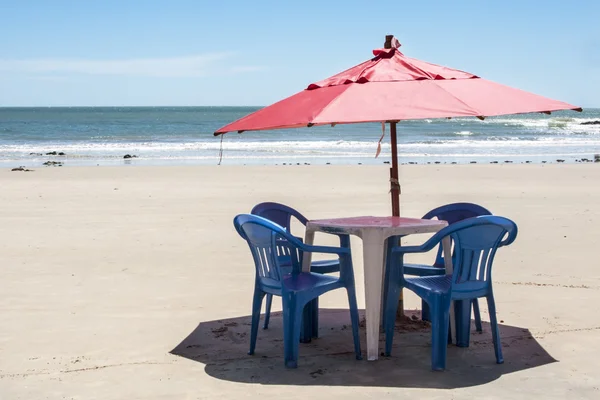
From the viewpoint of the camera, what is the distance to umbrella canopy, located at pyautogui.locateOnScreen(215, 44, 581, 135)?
14.8 feet

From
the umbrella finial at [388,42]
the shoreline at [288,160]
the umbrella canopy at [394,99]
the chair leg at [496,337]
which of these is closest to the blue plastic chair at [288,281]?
the umbrella canopy at [394,99]

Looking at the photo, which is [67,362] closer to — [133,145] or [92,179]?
[92,179]

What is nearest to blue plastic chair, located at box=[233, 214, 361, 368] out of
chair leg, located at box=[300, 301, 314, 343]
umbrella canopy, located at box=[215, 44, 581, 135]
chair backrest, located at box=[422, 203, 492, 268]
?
chair leg, located at box=[300, 301, 314, 343]

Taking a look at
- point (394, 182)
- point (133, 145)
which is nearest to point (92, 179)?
point (394, 182)

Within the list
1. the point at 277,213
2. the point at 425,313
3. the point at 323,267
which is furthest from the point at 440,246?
the point at 277,213

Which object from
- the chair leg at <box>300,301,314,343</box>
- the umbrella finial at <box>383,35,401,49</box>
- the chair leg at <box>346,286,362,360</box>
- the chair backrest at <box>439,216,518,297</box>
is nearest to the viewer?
the chair backrest at <box>439,216,518,297</box>

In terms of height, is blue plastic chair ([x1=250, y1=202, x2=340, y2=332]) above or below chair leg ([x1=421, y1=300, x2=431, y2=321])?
above

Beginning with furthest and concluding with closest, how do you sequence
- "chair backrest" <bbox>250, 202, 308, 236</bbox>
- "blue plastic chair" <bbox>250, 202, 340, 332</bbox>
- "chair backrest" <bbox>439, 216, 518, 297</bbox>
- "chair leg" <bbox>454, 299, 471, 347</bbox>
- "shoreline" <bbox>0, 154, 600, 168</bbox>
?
"shoreline" <bbox>0, 154, 600, 168</bbox> → "chair backrest" <bbox>250, 202, 308, 236</bbox> → "blue plastic chair" <bbox>250, 202, 340, 332</bbox> → "chair leg" <bbox>454, 299, 471, 347</bbox> → "chair backrest" <bbox>439, 216, 518, 297</bbox>

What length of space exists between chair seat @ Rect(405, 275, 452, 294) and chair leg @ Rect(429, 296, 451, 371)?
0.07 meters

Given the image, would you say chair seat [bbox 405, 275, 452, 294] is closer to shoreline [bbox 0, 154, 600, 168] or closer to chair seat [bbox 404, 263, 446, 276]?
chair seat [bbox 404, 263, 446, 276]

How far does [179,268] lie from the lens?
765cm

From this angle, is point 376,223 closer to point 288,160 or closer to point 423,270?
point 423,270

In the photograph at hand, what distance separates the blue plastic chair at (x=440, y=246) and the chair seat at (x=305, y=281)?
498 mm

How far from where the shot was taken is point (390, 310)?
4910 mm
